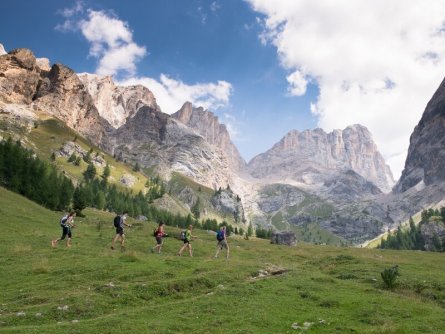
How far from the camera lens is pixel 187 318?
1952cm

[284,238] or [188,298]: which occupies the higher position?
[284,238]

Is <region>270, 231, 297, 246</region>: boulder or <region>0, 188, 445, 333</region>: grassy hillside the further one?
<region>270, 231, 297, 246</region>: boulder

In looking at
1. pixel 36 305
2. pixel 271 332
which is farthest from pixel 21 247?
pixel 271 332

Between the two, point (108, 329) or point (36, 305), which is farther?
point (36, 305)

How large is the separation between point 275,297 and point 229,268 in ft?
26.2

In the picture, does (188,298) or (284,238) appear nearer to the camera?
(188,298)

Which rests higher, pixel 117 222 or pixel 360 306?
pixel 117 222

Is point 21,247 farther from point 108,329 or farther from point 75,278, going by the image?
point 108,329

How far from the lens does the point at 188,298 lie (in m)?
24.1

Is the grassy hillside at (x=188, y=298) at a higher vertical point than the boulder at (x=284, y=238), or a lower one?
lower

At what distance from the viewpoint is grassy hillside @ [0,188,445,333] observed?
18609 millimetres

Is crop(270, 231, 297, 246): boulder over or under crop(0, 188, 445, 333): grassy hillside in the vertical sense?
over

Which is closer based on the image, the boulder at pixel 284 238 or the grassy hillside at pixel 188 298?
the grassy hillside at pixel 188 298

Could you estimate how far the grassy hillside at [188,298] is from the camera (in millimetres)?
18609
